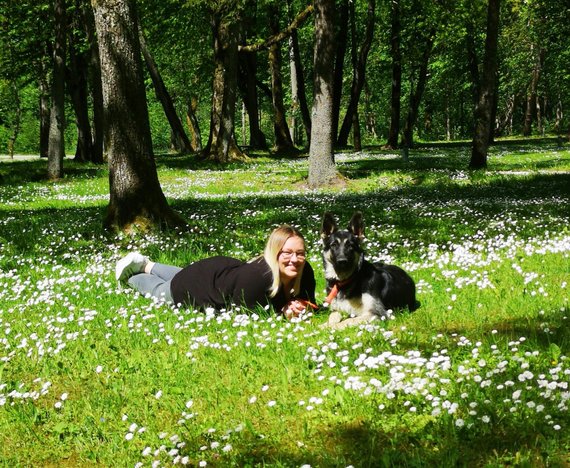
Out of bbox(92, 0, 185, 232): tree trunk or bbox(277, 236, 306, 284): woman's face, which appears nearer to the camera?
bbox(277, 236, 306, 284): woman's face

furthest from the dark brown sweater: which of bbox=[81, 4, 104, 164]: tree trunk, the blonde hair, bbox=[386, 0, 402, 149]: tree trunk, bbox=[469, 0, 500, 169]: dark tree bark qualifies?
bbox=[386, 0, 402, 149]: tree trunk

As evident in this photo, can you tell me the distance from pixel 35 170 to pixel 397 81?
2770 centimetres

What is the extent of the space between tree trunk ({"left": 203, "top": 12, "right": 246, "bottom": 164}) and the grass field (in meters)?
18.0

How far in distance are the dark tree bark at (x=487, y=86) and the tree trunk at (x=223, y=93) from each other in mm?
12548

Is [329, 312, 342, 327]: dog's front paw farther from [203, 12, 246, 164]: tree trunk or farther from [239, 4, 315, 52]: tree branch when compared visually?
[203, 12, 246, 164]: tree trunk

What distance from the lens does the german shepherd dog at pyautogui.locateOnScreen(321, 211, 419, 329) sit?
6461mm

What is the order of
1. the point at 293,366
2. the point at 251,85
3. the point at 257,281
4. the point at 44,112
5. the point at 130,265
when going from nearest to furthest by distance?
the point at 293,366 < the point at 257,281 < the point at 130,265 < the point at 251,85 < the point at 44,112

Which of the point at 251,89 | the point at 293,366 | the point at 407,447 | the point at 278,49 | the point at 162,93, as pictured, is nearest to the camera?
the point at 407,447

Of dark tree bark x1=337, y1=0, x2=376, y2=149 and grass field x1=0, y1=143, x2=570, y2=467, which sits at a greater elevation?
dark tree bark x1=337, y1=0, x2=376, y2=149

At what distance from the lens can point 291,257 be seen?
6.71 m

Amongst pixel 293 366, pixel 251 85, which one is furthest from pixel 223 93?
pixel 293 366

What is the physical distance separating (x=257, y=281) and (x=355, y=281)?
130 centimetres

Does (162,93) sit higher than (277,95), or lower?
lower

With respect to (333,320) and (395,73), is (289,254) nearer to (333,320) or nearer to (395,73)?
(333,320)
